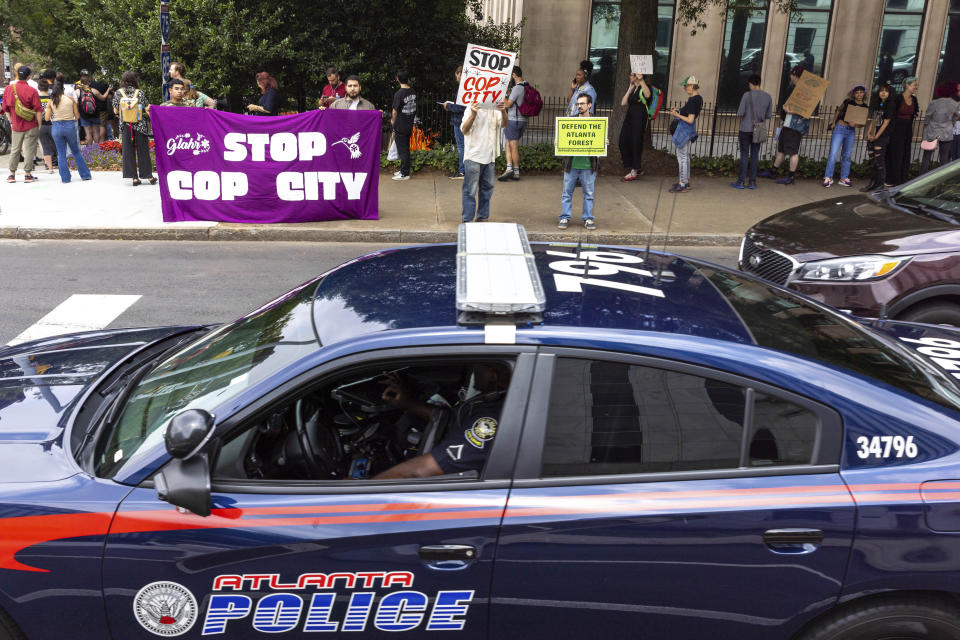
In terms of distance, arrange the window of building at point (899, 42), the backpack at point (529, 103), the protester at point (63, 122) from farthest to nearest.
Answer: the window of building at point (899, 42) < the backpack at point (529, 103) < the protester at point (63, 122)

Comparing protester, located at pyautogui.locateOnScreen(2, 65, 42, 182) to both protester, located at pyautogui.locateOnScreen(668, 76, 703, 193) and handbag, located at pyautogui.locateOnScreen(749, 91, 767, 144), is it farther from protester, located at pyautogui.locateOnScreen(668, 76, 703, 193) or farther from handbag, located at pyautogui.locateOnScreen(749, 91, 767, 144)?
handbag, located at pyautogui.locateOnScreen(749, 91, 767, 144)

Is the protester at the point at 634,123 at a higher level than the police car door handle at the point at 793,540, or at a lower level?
higher

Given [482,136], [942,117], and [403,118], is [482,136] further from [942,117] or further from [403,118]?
[942,117]

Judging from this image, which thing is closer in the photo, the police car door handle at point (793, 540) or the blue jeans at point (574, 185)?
the police car door handle at point (793, 540)

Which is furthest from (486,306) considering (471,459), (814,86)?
(814,86)

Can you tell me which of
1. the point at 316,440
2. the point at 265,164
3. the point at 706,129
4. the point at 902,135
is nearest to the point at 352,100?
the point at 265,164

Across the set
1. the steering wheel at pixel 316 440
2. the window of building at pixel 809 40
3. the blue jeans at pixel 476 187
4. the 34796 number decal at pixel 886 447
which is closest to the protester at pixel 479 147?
the blue jeans at pixel 476 187

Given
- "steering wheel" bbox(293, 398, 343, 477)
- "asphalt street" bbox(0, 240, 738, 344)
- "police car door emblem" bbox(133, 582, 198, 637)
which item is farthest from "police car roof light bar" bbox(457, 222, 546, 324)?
"asphalt street" bbox(0, 240, 738, 344)

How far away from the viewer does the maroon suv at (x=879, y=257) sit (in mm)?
5996

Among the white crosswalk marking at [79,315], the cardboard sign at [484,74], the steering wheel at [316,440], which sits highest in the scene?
the cardboard sign at [484,74]

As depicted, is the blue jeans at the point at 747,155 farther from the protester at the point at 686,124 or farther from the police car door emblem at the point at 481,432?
the police car door emblem at the point at 481,432

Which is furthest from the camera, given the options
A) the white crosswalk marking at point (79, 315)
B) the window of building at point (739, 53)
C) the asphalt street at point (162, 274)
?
the window of building at point (739, 53)

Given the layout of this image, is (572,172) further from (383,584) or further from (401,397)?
(383,584)

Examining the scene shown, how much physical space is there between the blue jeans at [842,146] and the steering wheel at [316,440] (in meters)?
13.6
